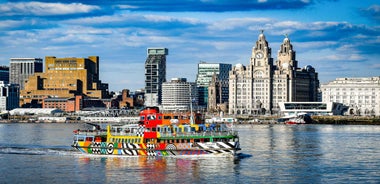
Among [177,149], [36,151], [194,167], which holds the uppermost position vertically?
[177,149]

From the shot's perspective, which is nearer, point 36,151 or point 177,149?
point 177,149

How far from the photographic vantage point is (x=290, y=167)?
257ft

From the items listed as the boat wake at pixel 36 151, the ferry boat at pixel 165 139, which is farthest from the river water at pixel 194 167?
the ferry boat at pixel 165 139

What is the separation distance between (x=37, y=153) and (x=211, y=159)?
24860 mm

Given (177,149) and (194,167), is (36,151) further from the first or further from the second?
(194,167)

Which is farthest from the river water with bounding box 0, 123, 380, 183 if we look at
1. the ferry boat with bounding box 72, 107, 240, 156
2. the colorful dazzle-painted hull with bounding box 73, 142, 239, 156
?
the ferry boat with bounding box 72, 107, 240, 156

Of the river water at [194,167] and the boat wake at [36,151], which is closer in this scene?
the river water at [194,167]

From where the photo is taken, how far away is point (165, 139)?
83875 mm

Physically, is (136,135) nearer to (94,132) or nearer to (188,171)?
(94,132)

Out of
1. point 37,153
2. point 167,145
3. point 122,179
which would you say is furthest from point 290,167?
point 37,153

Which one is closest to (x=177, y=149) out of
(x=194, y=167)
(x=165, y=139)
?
(x=165, y=139)

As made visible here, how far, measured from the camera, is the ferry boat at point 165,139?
83062 mm

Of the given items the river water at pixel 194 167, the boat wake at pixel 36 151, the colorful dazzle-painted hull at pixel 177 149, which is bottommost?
the river water at pixel 194 167

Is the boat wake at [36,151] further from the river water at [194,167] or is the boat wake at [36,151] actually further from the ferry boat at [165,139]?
the ferry boat at [165,139]
